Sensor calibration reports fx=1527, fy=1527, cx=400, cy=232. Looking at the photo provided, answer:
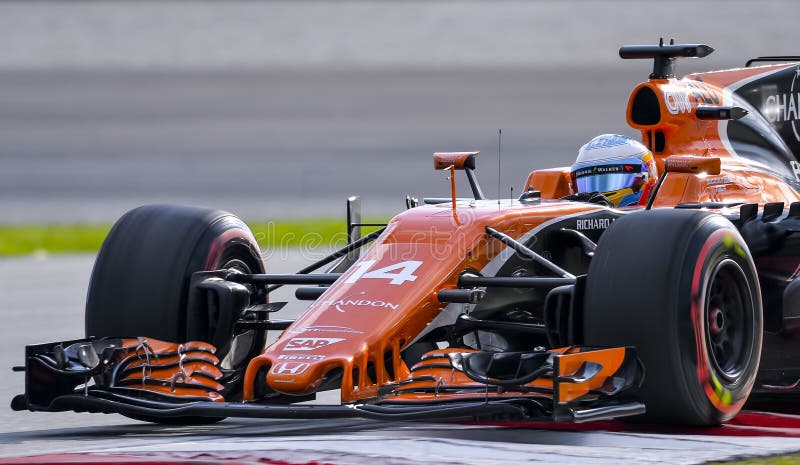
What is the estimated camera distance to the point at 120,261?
26.1 feet

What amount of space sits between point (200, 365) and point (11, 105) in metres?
31.5

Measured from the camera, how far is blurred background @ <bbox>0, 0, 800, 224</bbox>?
87.2ft

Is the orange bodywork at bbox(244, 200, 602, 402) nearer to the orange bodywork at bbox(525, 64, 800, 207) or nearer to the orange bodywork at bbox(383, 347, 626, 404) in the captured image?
the orange bodywork at bbox(383, 347, 626, 404)

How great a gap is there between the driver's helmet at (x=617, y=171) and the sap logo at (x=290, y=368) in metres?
2.58

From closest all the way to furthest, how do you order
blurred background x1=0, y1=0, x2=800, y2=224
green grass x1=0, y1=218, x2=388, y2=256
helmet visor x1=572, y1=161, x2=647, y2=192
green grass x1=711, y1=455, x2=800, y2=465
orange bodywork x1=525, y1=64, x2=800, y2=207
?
green grass x1=711, y1=455, x2=800, y2=465 → helmet visor x1=572, y1=161, x2=647, y2=192 → orange bodywork x1=525, y1=64, x2=800, y2=207 → green grass x1=0, y1=218, x2=388, y2=256 → blurred background x1=0, y1=0, x2=800, y2=224

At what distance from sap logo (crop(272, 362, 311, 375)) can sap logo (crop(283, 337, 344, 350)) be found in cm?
14

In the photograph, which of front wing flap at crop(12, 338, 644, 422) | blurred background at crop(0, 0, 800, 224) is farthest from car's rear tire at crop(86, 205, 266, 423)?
blurred background at crop(0, 0, 800, 224)

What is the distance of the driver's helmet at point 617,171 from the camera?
8.55m

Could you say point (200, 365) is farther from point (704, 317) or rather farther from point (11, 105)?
point (11, 105)

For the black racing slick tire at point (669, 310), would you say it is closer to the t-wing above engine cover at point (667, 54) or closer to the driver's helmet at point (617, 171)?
the driver's helmet at point (617, 171)

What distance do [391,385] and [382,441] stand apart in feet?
1.47

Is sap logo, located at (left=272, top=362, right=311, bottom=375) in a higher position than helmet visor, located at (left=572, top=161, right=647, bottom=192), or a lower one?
lower

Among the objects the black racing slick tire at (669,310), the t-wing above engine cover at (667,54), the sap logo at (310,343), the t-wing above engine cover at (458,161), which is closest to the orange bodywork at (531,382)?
the black racing slick tire at (669,310)

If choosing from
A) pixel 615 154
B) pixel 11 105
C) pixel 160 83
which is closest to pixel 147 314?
pixel 615 154
